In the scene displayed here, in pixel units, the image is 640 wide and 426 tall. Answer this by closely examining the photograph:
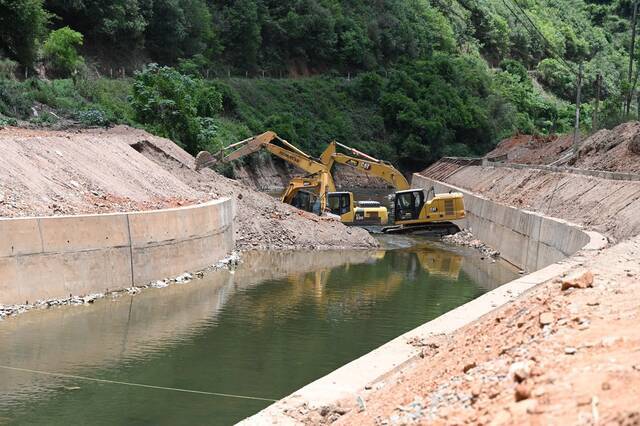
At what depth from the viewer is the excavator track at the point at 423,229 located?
4225 cm

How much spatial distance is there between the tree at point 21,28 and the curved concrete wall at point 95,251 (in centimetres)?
2671

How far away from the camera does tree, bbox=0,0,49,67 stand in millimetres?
49625

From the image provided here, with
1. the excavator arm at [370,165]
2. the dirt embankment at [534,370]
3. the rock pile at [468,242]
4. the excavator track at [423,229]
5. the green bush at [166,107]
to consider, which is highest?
the green bush at [166,107]

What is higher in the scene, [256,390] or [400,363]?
[400,363]

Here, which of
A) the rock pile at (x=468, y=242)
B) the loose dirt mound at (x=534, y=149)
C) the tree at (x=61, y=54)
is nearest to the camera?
the rock pile at (x=468, y=242)

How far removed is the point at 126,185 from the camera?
2889 cm

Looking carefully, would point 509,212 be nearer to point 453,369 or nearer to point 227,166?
point 227,166

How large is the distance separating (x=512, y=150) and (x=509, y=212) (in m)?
37.3

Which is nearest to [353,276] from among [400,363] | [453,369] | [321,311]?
[321,311]

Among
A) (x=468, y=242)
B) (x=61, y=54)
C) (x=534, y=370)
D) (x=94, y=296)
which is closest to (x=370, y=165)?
(x=468, y=242)

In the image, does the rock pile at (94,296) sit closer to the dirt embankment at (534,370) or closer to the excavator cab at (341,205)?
the dirt embankment at (534,370)

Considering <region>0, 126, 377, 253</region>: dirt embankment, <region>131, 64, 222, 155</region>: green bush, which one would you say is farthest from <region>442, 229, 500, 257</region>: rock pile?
<region>131, 64, 222, 155</region>: green bush

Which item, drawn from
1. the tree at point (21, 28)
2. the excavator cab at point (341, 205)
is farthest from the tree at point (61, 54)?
the excavator cab at point (341, 205)

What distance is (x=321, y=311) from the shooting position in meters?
22.7
